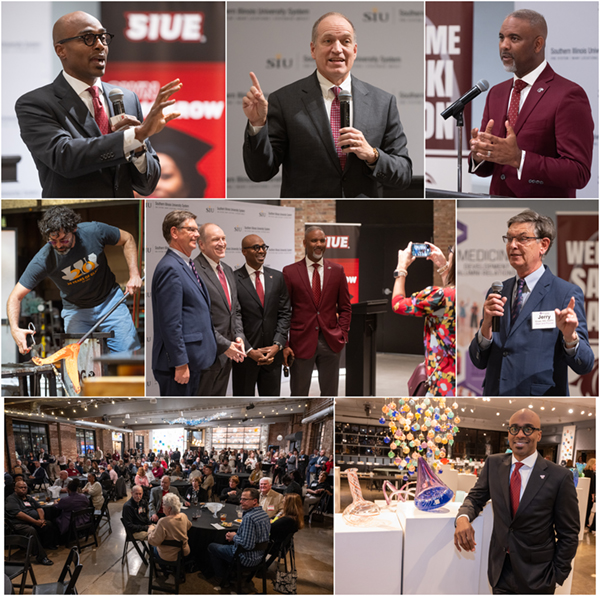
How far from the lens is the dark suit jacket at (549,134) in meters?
3.96

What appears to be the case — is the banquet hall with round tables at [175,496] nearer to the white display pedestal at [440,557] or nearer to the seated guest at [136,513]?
the seated guest at [136,513]

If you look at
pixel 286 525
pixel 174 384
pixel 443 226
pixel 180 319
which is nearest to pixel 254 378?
pixel 174 384

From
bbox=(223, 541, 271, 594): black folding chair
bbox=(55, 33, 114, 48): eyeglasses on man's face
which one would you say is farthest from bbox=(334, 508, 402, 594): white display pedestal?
bbox=(55, 33, 114, 48): eyeglasses on man's face

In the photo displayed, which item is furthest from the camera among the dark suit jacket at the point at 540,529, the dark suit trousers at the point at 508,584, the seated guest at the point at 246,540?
the seated guest at the point at 246,540

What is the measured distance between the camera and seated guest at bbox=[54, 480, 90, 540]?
404cm

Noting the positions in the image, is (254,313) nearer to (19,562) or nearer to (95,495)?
(95,495)

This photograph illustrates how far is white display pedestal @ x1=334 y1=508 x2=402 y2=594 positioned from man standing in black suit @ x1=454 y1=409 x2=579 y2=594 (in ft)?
1.44

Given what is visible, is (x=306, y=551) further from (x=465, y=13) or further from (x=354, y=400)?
(x=465, y=13)

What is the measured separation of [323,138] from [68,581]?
140 inches

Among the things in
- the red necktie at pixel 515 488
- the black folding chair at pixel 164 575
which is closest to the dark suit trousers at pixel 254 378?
the black folding chair at pixel 164 575

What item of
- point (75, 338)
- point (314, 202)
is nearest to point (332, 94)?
point (314, 202)

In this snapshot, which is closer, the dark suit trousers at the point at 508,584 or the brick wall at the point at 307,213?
the dark suit trousers at the point at 508,584

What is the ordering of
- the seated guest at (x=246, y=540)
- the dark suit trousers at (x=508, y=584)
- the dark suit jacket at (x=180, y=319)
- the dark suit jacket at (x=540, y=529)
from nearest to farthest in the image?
1. the dark suit jacket at (x=540, y=529)
2. the dark suit trousers at (x=508, y=584)
3. the dark suit jacket at (x=180, y=319)
4. the seated guest at (x=246, y=540)

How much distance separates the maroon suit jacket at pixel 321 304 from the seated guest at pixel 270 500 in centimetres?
101
